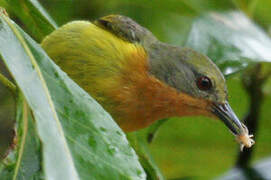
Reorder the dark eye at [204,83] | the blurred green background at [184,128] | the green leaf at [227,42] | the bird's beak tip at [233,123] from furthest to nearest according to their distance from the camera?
the blurred green background at [184,128]
the dark eye at [204,83]
the green leaf at [227,42]
the bird's beak tip at [233,123]

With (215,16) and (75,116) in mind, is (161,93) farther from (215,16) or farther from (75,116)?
(75,116)

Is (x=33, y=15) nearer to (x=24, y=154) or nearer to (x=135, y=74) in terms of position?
(x=135, y=74)

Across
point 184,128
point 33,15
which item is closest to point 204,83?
point 184,128

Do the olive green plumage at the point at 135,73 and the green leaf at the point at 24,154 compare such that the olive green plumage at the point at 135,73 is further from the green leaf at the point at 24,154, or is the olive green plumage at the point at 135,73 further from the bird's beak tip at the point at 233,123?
the green leaf at the point at 24,154

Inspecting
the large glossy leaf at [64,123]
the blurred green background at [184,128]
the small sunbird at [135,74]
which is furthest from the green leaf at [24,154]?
the blurred green background at [184,128]

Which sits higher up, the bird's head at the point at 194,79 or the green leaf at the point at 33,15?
the green leaf at the point at 33,15

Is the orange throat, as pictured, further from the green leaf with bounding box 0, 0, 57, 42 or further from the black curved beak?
the green leaf with bounding box 0, 0, 57, 42

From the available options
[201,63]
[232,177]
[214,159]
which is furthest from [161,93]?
[214,159]
